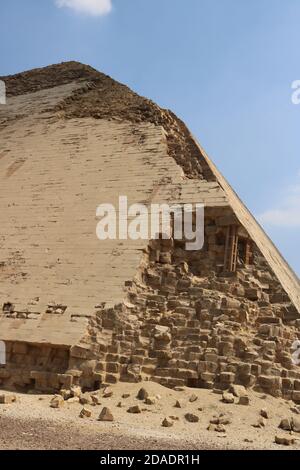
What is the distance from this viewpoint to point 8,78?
58.4 ft

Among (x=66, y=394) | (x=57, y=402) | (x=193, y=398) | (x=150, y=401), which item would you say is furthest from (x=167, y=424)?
(x=66, y=394)

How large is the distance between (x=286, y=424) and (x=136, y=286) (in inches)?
122

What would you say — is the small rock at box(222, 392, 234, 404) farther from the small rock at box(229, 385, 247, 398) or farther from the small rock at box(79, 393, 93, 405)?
the small rock at box(79, 393, 93, 405)

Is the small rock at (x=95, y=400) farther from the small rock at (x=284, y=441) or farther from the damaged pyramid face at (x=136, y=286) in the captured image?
the small rock at (x=284, y=441)

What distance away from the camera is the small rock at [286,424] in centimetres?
689

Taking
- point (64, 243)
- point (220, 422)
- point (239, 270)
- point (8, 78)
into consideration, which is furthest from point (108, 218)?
point (8, 78)

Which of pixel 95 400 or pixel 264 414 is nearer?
pixel 264 414

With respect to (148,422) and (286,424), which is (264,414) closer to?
(286,424)

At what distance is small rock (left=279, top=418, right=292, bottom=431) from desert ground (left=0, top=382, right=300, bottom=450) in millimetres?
72

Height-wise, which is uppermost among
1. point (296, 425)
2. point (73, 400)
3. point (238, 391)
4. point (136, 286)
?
point (136, 286)

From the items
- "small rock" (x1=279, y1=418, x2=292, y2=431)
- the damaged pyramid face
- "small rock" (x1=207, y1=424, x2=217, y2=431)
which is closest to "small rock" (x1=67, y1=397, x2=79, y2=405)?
the damaged pyramid face

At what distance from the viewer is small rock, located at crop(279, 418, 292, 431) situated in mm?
6891

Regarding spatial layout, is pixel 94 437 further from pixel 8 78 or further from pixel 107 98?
pixel 8 78

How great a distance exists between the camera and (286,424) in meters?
6.92
